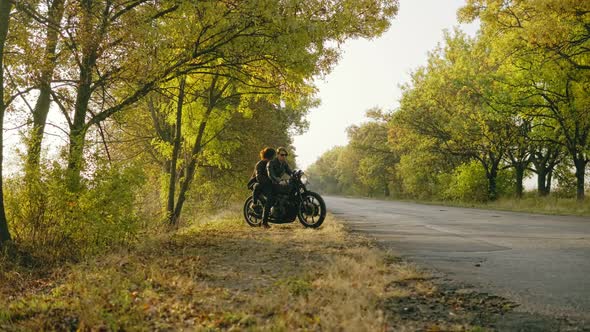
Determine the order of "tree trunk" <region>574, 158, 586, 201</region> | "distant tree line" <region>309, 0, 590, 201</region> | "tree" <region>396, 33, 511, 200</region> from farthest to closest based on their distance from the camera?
"tree" <region>396, 33, 511, 200</region>
"tree trunk" <region>574, 158, 586, 201</region>
"distant tree line" <region>309, 0, 590, 201</region>

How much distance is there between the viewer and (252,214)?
1184 cm

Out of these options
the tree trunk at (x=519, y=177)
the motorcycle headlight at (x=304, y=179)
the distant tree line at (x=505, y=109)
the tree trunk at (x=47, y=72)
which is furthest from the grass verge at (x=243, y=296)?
the tree trunk at (x=519, y=177)

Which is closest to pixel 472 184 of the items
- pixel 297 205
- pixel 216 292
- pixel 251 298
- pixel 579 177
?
pixel 579 177

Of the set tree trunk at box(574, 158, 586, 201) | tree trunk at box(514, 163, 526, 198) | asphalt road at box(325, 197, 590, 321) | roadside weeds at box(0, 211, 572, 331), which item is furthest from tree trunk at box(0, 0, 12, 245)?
tree trunk at box(514, 163, 526, 198)

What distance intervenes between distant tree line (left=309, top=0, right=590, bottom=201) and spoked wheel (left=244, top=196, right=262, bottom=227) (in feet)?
40.3

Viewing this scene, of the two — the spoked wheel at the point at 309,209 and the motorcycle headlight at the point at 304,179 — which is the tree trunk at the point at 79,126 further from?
the spoked wheel at the point at 309,209

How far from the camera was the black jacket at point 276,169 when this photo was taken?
10680mm

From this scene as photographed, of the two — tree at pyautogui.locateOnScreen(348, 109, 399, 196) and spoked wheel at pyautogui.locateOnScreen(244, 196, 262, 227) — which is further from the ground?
tree at pyautogui.locateOnScreen(348, 109, 399, 196)

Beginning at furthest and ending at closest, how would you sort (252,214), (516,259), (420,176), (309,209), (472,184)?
(420,176) < (472,184) < (252,214) < (309,209) < (516,259)

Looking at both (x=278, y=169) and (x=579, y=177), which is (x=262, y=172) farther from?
(x=579, y=177)

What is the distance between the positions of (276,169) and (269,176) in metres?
0.33

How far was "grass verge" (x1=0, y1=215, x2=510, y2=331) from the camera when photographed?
3.70 m

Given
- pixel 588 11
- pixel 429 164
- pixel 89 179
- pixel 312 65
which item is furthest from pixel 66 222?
pixel 429 164

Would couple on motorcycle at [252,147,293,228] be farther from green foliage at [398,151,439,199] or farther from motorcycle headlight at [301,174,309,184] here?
green foliage at [398,151,439,199]
